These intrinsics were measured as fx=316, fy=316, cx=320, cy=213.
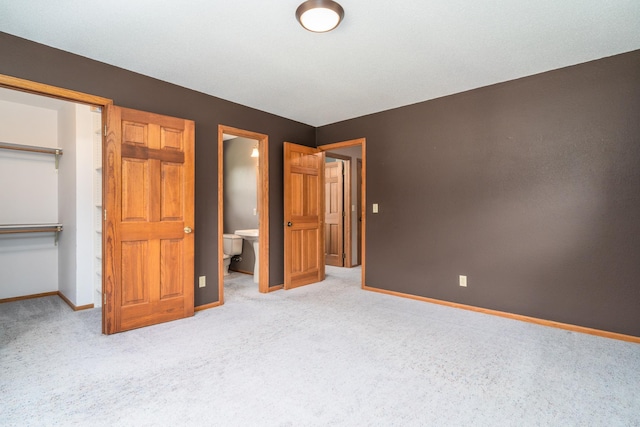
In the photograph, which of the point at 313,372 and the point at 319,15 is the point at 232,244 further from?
the point at 319,15

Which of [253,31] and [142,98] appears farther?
[142,98]

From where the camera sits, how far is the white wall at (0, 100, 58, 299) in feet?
12.5

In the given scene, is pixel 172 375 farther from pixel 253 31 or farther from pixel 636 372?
pixel 636 372

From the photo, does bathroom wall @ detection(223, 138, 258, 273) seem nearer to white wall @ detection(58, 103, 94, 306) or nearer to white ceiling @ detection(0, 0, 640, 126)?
white ceiling @ detection(0, 0, 640, 126)

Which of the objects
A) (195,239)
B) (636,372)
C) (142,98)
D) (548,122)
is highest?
(142,98)

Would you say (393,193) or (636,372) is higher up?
(393,193)

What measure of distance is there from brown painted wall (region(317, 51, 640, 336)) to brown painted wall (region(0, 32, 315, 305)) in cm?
141

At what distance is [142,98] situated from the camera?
10.4ft

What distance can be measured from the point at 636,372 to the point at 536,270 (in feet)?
3.64

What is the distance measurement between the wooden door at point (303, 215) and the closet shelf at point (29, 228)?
9.42 feet

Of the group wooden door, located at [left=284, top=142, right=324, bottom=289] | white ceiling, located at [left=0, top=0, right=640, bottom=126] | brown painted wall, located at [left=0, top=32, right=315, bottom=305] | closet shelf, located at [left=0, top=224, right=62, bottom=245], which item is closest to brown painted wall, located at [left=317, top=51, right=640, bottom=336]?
white ceiling, located at [left=0, top=0, right=640, bottom=126]

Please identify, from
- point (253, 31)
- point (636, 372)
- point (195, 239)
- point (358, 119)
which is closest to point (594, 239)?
point (636, 372)

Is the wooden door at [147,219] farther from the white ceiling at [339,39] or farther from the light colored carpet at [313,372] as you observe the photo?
the white ceiling at [339,39]

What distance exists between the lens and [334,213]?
6.31 meters
